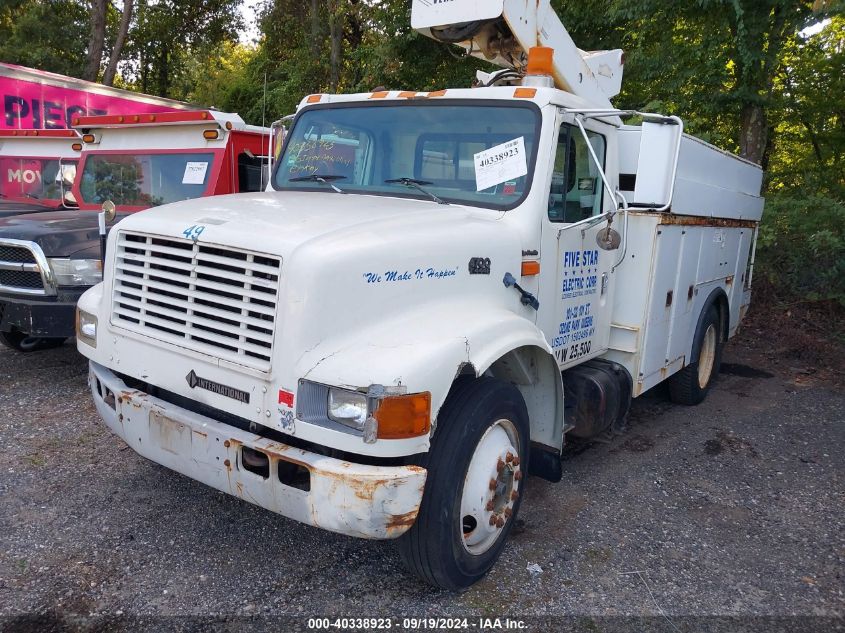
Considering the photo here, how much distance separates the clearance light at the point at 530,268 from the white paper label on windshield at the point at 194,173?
394 cm

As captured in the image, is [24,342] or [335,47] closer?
[24,342]

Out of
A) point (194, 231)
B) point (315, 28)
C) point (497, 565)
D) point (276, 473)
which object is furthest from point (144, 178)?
point (315, 28)

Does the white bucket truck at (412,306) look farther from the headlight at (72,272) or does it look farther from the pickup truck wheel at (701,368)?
the headlight at (72,272)

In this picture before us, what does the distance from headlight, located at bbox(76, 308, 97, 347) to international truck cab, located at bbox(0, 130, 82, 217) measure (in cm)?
513

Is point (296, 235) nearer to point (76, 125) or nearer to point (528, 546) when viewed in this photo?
point (528, 546)

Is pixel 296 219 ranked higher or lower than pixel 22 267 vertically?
higher

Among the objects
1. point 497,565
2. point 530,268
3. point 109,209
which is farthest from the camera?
point 109,209

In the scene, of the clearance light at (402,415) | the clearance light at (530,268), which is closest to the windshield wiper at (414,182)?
the clearance light at (530,268)

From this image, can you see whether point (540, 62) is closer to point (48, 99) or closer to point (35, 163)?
point (35, 163)

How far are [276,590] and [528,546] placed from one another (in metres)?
1.30

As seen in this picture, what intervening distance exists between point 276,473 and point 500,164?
197cm

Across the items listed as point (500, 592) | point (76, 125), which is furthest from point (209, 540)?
point (76, 125)

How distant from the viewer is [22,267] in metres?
5.20

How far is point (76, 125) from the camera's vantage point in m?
7.05
